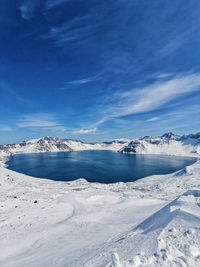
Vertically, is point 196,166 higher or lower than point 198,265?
lower

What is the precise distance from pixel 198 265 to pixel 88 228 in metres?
13.2

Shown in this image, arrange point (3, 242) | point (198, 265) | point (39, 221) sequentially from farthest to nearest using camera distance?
1. point (39, 221)
2. point (3, 242)
3. point (198, 265)

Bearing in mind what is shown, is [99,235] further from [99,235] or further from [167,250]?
[167,250]

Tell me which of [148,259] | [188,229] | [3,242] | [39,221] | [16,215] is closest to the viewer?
[148,259]

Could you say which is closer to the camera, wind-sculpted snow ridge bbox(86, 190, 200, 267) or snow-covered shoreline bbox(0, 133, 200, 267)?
wind-sculpted snow ridge bbox(86, 190, 200, 267)

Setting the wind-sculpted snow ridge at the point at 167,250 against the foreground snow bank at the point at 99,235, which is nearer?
the wind-sculpted snow ridge at the point at 167,250

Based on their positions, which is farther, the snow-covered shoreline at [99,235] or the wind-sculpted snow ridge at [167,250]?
the snow-covered shoreline at [99,235]

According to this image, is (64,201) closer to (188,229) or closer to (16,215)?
(16,215)

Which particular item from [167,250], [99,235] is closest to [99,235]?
[99,235]

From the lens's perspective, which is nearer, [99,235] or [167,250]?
[167,250]

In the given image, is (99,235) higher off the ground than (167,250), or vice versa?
(167,250)

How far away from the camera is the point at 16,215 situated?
21.1 meters

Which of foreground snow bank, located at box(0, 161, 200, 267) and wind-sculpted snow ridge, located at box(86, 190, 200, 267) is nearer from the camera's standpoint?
wind-sculpted snow ridge, located at box(86, 190, 200, 267)

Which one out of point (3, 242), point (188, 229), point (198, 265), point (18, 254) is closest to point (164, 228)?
point (188, 229)
